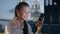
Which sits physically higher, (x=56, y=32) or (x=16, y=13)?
(x=16, y=13)

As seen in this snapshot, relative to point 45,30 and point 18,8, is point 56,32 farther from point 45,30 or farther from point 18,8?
point 18,8

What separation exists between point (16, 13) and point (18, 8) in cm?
2

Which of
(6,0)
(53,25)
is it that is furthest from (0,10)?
(53,25)

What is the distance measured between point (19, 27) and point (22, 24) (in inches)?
0.5

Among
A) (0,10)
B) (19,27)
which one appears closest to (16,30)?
(19,27)

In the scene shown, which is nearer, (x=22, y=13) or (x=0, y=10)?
(x=22, y=13)

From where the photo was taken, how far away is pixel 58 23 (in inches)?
79.9

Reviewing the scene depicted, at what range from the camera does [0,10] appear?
1.94m

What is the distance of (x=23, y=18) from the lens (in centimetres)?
42

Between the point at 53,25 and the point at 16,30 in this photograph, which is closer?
the point at 16,30

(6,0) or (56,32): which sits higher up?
(6,0)

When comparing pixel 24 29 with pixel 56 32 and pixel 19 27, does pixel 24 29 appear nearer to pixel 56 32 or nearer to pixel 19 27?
pixel 19 27

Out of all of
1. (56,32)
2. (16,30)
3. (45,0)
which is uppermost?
(45,0)

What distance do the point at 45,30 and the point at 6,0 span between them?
0.66 meters
